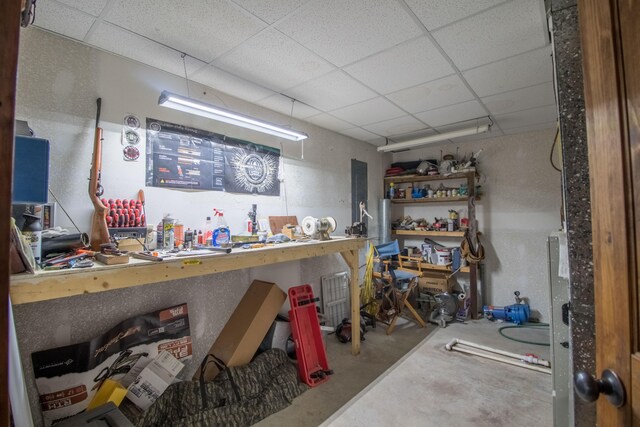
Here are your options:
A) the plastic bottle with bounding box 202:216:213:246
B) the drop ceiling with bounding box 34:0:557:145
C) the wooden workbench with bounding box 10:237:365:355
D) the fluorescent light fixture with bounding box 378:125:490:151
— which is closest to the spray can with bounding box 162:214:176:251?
the plastic bottle with bounding box 202:216:213:246

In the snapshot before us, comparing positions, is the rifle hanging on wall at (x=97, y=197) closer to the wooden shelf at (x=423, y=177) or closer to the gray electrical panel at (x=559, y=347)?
the gray electrical panel at (x=559, y=347)

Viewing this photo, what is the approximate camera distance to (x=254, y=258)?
2.09 m

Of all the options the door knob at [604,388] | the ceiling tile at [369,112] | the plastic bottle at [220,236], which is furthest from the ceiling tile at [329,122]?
the door knob at [604,388]

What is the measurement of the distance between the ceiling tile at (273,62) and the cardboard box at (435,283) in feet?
11.1

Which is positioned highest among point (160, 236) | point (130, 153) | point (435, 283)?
point (130, 153)

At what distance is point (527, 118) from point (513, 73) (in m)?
1.49

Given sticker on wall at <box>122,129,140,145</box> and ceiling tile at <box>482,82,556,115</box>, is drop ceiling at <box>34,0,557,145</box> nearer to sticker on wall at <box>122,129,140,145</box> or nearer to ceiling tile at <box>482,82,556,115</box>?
ceiling tile at <box>482,82,556,115</box>

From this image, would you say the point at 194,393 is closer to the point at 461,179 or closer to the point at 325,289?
the point at 325,289

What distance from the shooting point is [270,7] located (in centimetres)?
Result: 158

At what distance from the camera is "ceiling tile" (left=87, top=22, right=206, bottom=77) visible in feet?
5.91

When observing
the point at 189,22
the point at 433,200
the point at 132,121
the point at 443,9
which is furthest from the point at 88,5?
the point at 433,200

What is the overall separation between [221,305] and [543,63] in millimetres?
3470

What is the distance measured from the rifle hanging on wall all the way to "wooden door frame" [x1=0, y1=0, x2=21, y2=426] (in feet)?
Answer: 5.29

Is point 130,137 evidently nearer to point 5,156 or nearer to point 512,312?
point 5,156
